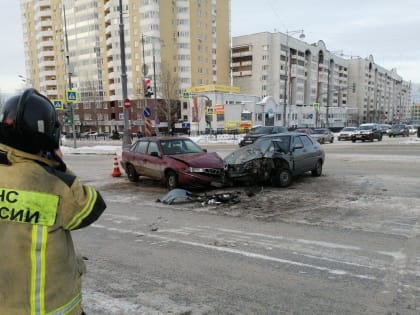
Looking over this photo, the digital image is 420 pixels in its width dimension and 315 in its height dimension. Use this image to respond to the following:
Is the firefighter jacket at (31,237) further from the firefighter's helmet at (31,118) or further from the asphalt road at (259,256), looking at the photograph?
the asphalt road at (259,256)

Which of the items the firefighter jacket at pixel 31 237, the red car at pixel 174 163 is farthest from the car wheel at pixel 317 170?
the firefighter jacket at pixel 31 237

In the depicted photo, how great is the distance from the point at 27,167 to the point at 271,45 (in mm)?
93935

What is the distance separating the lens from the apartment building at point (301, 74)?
8906 centimetres

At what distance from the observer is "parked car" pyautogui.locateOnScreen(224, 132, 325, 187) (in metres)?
9.58

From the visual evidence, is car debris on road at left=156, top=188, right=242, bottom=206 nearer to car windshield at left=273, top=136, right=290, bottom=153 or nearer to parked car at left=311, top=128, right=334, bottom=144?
car windshield at left=273, top=136, right=290, bottom=153

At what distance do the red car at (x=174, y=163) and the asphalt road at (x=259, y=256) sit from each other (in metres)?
1.31

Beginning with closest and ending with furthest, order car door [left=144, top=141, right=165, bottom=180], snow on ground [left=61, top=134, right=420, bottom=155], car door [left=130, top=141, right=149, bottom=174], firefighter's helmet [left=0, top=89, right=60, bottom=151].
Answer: firefighter's helmet [left=0, top=89, right=60, bottom=151] < car door [left=144, top=141, right=165, bottom=180] < car door [left=130, top=141, right=149, bottom=174] < snow on ground [left=61, top=134, right=420, bottom=155]

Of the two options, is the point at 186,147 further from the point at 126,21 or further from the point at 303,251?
the point at 126,21

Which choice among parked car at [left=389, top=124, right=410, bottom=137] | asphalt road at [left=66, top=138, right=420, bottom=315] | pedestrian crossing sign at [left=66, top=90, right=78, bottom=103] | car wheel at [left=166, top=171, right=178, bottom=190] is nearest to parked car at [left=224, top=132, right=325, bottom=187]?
asphalt road at [left=66, top=138, right=420, bottom=315]

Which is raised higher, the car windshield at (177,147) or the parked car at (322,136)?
the car windshield at (177,147)

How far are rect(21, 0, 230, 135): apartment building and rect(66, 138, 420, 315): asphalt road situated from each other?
194 ft

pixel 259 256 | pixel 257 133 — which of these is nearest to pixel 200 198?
pixel 259 256

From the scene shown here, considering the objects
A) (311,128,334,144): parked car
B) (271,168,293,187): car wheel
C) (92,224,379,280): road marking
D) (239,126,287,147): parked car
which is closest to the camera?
(92,224,379,280): road marking

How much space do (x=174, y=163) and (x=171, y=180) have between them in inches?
19.7
